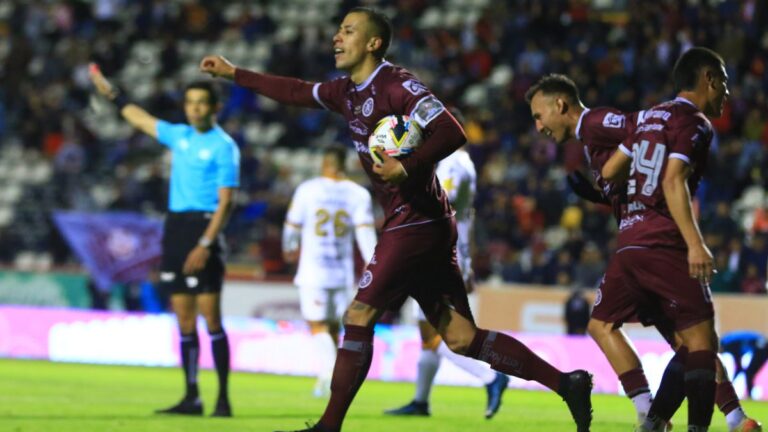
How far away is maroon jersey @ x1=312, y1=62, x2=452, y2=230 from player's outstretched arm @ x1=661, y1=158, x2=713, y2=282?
1183 mm

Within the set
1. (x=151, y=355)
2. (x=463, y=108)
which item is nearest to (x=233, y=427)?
(x=151, y=355)

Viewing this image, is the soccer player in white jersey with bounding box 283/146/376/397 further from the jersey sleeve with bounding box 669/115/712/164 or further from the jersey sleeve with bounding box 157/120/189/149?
the jersey sleeve with bounding box 669/115/712/164

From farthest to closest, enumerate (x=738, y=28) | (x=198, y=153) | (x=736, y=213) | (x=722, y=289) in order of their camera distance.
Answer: (x=738, y=28) < (x=736, y=213) < (x=722, y=289) < (x=198, y=153)

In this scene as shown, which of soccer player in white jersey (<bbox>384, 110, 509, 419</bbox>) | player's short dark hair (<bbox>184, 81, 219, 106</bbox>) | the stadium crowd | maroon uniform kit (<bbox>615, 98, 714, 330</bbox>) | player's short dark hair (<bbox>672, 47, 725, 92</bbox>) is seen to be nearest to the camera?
maroon uniform kit (<bbox>615, 98, 714, 330</bbox>)

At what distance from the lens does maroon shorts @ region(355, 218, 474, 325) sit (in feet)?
23.5

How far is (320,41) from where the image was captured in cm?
2452

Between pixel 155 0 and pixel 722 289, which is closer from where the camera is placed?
pixel 722 289

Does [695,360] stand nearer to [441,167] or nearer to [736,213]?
[441,167]

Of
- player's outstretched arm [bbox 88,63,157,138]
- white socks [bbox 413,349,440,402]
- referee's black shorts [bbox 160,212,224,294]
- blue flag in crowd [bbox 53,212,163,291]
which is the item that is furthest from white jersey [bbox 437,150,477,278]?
blue flag in crowd [bbox 53,212,163,291]

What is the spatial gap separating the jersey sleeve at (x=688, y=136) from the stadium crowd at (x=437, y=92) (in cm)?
964

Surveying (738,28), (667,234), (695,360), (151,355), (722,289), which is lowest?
(151,355)

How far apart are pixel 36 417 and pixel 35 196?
45.7 ft

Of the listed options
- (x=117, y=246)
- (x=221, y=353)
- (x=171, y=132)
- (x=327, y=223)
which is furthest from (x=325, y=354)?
(x=117, y=246)

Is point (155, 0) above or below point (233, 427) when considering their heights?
above
